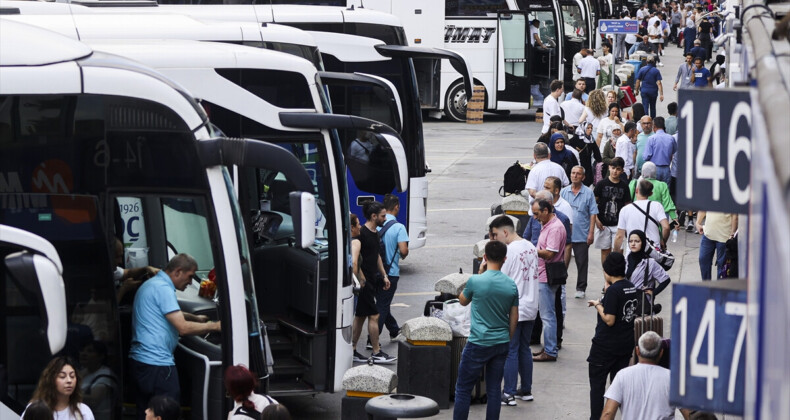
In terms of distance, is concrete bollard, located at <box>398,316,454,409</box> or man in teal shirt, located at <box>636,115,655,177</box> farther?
man in teal shirt, located at <box>636,115,655,177</box>

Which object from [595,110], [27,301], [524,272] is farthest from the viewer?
[595,110]

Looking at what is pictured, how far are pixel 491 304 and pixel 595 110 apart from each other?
12248mm

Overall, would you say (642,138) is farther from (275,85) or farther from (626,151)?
(275,85)

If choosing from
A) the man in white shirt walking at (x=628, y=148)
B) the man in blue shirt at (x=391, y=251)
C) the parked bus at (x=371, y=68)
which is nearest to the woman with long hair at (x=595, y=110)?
the man in white shirt walking at (x=628, y=148)

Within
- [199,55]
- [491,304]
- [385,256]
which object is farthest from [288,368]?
[385,256]

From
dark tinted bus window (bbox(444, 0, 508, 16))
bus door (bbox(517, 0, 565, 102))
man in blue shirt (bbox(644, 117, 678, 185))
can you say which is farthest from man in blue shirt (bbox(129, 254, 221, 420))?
bus door (bbox(517, 0, 565, 102))

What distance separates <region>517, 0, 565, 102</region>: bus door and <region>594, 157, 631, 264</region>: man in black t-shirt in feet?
55.9

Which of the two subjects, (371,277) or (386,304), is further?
(386,304)

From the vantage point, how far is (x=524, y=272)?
1095cm

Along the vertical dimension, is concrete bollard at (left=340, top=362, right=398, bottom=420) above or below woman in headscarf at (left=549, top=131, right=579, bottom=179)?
below

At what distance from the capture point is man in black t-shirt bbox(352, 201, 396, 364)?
12430mm

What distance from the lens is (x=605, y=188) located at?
605 inches

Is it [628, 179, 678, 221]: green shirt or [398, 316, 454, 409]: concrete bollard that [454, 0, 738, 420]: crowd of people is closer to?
[628, 179, 678, 221]: green shirt

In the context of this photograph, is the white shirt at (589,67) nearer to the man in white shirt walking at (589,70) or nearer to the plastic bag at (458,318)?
the man in white shirt walking at (589,70)
